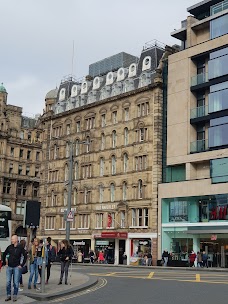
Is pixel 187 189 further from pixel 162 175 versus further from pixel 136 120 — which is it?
pixel 136 120

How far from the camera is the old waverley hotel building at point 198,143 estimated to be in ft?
167

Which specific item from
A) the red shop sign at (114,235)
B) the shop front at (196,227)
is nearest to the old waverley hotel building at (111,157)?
the red shop sign at (114,235)

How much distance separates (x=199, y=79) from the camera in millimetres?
55656

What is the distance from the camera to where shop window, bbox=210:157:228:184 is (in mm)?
49906

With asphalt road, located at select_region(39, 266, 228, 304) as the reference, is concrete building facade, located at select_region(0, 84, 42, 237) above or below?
above

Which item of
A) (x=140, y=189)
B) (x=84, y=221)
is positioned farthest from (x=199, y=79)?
(x=84, y=221)

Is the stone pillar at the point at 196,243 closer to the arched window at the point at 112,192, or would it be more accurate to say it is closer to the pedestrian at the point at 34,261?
the arched window at the point at 112,192

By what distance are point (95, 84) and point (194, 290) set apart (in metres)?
53.8

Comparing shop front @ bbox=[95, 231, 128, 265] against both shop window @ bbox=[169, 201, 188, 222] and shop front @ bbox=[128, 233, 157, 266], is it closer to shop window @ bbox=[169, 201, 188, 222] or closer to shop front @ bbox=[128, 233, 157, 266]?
shop front @ bbox=[128, 233, 157, 266]

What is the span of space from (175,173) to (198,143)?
4.60 m

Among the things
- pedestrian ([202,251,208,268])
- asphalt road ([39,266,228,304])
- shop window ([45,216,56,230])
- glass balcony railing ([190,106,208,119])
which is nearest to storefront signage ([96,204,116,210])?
shop window ([45,216,56,230])

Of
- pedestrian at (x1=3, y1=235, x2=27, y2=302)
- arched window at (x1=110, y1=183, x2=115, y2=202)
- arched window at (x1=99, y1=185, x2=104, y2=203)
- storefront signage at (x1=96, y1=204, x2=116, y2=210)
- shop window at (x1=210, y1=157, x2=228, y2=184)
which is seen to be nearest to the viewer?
pedestrian at (x1=3, y1=235, x2=27, y2=302)

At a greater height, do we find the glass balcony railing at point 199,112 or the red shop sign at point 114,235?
the glass balcony railing at point 199,112

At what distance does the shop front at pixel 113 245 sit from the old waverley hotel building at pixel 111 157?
4.5 inches
